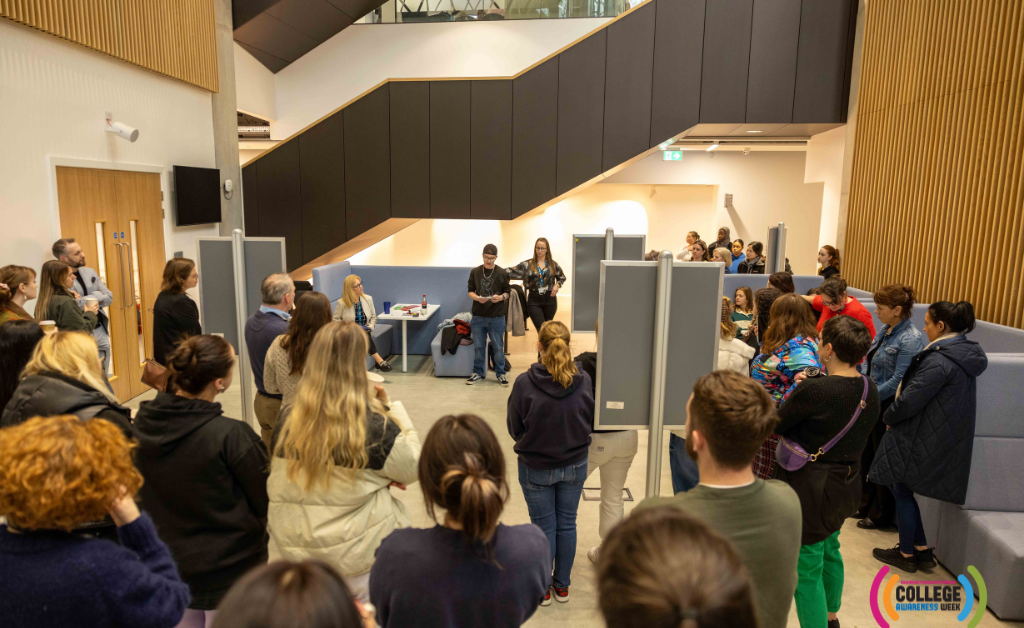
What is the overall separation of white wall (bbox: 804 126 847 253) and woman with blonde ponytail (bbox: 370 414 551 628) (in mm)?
8276

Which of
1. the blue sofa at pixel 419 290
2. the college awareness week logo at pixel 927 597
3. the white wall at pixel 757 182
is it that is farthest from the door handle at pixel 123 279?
the white wall at pixel 757 182

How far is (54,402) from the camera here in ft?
6.73

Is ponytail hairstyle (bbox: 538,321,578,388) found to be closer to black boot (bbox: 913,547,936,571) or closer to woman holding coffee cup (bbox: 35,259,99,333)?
black boot (bbox: 913,547,936,571)

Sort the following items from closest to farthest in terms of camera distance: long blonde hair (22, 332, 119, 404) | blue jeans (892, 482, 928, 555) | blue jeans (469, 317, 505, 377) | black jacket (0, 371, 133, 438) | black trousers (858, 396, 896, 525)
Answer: black jacket (0, 371, 133, 438)
long blonde hair (22, 332, 119, 404)
blue jeans (892, 482, 928, 555)
black trousers (858, 396, 896, 525)
blue jeans (469, 317, 505, 377)

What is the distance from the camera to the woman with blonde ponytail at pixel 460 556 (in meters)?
1.32

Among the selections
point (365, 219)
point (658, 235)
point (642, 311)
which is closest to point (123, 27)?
point (365, 219)

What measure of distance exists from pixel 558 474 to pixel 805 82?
752 cm

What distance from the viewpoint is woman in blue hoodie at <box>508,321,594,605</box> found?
2848mm

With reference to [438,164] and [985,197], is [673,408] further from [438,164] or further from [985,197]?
[438,164]

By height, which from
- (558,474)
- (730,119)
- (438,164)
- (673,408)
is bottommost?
(558,474)

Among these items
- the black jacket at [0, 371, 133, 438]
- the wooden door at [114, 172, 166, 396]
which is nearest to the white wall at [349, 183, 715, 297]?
the wooden door at [114, 172, 166, 396]

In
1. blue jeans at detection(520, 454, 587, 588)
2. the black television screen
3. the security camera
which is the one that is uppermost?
the security camera

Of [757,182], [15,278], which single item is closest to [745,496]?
[15,278]

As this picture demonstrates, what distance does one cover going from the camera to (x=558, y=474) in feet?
9.57
